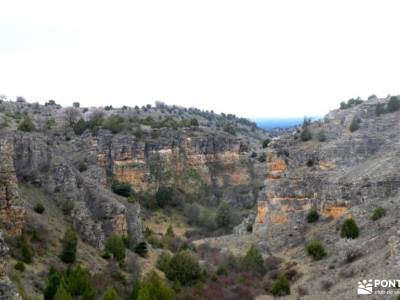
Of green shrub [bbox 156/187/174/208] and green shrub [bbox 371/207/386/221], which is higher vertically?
green shrub [bbox 371/207/386/221]

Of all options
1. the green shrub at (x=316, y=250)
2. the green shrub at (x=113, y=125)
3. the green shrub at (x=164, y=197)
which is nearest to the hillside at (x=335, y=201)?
the green shrub at (x=316, y=250)

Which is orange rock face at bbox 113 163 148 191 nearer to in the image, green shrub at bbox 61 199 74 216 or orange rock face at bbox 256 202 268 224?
orange rock face at bbox 256 202 268 224

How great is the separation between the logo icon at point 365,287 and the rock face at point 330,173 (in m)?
16.6

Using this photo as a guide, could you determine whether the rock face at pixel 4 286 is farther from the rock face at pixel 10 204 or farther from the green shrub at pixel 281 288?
the green shrub at pixel 281 288

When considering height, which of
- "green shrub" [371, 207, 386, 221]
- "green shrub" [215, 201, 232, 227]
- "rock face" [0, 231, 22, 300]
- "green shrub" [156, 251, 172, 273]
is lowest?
"green shrub" [215, 201, 232, 227]

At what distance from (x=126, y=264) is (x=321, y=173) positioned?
23.3 meters

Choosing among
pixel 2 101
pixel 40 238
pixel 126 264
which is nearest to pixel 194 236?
pixel 126 264

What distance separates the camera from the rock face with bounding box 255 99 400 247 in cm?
4825

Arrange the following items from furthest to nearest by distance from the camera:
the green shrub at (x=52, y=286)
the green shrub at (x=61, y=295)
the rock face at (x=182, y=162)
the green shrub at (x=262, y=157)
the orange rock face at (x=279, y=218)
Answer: the green shrub at (x=262, y=157) < the rock face at (x=182, y=162) < the orange rock face at (x=279, y=218) < the green shrub at (x=52, y=286) < the green shrub at (x=61, y=295)

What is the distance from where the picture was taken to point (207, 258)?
161 feet

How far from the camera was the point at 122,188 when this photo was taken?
69500 mm

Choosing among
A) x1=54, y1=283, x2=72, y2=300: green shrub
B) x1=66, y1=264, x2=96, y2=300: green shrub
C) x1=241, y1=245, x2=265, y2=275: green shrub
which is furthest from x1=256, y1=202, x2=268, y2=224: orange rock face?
x1=54, y1=283, x2=72, y2=300: green shrub

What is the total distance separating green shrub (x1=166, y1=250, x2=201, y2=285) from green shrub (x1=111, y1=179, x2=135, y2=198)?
28581mm

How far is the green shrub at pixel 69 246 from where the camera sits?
117 feet
